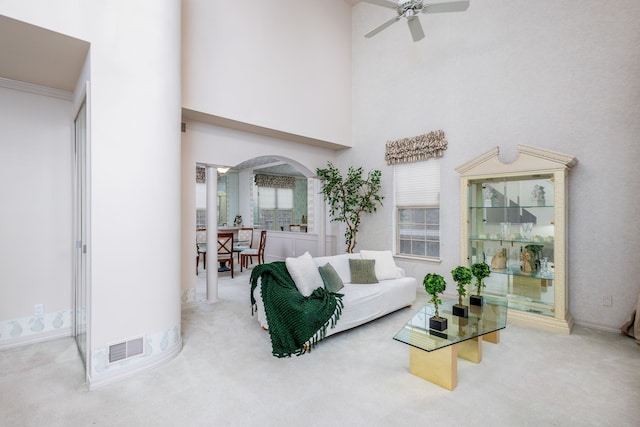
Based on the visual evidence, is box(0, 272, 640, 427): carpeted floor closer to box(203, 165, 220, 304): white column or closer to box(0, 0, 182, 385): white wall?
box(0, 0, 182, 385): white wall

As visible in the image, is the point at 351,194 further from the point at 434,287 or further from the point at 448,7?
the point at 434,287

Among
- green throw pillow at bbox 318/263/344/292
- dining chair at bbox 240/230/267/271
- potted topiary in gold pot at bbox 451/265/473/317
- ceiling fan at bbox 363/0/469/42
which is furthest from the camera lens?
dining chair at bbox 240/230/267/271

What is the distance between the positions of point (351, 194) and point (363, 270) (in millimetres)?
2012

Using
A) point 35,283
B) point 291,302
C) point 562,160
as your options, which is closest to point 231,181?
point 35,283

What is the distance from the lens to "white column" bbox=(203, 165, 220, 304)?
15.1 ft

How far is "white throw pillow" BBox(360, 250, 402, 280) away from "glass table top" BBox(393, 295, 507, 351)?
106cm

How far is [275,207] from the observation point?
424 inches

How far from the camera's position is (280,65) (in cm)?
487

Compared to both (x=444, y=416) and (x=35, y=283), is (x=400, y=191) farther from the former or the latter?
(x=35, y=283)

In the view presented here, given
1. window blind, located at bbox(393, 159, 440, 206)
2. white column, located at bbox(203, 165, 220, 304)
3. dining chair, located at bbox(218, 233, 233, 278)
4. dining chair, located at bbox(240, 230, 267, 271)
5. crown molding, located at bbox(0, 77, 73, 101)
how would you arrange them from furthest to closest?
1. dining chair, located at bbox(240, 230, 267, 271)
2. dining chair, located at bbox(218, 233, 233, 278)
3. window blind, located at bbox(393, 159, 440, 206)
4. white column, located at bbox(203, 165, 220, 304)
5. crown molding, located at bbox(0, 77, 73, 101)

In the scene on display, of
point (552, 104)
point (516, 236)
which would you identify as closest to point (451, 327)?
point (516, 236)

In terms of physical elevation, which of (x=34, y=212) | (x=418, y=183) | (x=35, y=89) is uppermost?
(x=35, y=89)

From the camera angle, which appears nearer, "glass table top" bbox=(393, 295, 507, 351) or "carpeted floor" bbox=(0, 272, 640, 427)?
"carpeted floor" bbox=(0, 272, 640, 427)

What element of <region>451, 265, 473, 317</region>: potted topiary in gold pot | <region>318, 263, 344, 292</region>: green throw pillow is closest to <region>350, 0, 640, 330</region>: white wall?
<region>451, 265, 473, 317</region>: potted topiary in gold pot
